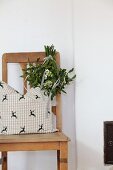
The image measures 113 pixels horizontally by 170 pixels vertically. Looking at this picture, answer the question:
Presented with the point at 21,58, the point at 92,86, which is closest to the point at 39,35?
the point at 21,58

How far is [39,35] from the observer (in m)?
1.54

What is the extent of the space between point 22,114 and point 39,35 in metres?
0.48

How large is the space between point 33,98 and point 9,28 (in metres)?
0.45

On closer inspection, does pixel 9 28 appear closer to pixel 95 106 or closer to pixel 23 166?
pixel 95 106

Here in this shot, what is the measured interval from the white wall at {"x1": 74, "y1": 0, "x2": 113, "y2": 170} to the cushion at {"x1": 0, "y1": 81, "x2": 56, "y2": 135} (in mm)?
244

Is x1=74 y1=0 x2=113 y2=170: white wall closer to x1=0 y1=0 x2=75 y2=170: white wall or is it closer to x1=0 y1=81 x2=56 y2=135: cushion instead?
x1=0 y1=0 x2=75 y2=170: white wall

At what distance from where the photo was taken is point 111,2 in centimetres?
154

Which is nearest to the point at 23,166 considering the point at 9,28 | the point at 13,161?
the point at 13,161

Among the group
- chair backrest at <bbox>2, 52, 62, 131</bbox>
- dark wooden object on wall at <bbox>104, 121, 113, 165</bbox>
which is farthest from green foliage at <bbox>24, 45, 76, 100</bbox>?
dark wooden object on wall at <bbox>104, 121, 113, 165</bbox>

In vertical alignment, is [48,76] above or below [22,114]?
above

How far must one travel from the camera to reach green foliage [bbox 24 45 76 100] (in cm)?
140

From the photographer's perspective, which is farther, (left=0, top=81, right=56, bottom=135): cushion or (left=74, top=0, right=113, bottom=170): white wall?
(left=74, top=0, right=113, bottom=170): white wall

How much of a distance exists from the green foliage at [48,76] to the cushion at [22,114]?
0.25ft

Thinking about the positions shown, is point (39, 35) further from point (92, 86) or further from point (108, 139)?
point (108, 139)
